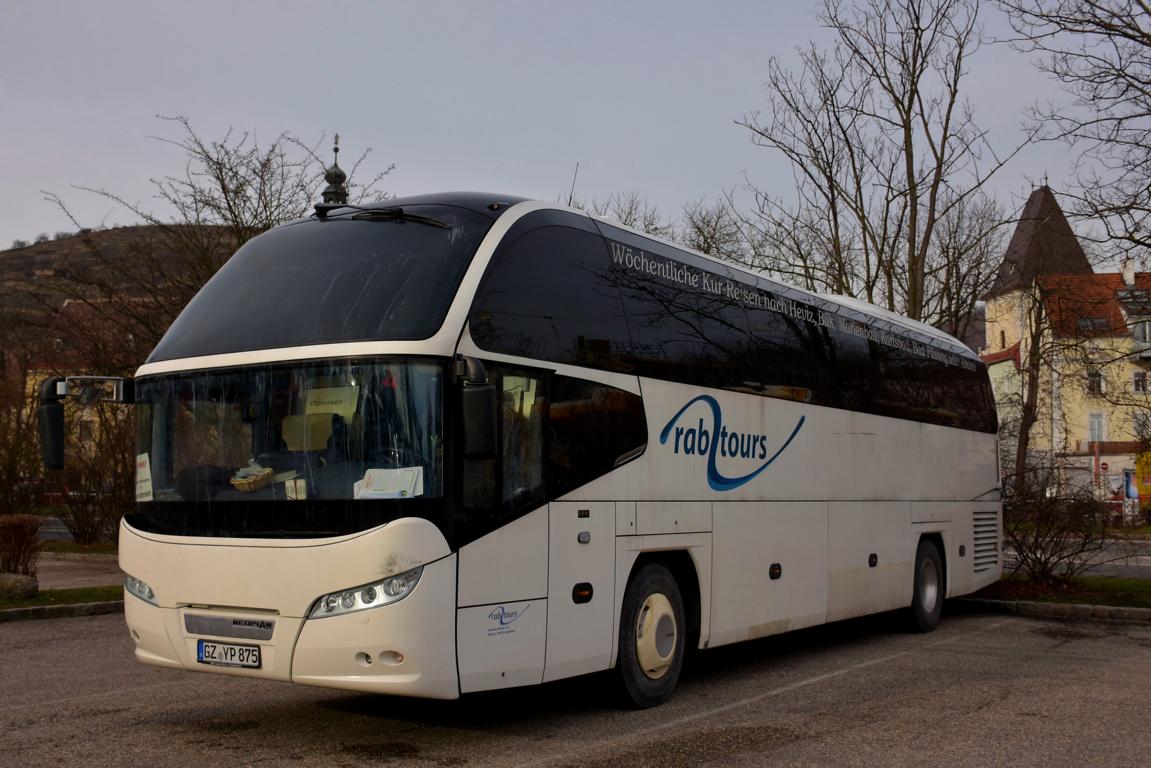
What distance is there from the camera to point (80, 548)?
94.6ft

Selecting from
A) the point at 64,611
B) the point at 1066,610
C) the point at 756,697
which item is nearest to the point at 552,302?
the point at 756,697

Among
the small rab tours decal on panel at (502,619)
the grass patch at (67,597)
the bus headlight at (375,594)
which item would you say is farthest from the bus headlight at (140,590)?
the grass patch at (67,597)

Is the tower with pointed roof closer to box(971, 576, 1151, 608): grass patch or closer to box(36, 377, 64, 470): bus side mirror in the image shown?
box(971, 576, 1151, 608): grass patch

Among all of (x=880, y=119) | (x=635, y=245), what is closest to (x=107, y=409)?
(x=880, y=119)

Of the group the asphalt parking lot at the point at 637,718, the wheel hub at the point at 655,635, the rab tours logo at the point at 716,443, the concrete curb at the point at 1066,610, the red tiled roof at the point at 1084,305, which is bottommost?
the concrete curb at the point at 1066,610

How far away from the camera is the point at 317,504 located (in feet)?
22.7

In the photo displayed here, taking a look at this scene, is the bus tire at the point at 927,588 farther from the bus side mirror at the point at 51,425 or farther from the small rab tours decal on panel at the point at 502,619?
the bus side mirror at the point at 51,425

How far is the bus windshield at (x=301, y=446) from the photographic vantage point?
687cm

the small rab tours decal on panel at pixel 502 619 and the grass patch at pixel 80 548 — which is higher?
the small rab tours decal on panel at pixel 502 619

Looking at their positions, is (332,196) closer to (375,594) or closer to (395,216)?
(395,216)

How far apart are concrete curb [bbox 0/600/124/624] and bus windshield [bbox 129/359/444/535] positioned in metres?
8.41

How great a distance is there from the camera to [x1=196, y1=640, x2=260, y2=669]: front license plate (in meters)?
6.99

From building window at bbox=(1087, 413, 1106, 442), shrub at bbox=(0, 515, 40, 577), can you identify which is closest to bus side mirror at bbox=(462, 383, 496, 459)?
shrub at bbox=(0, 515, 40, 577)

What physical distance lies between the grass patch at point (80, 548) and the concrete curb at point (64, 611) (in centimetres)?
1239
